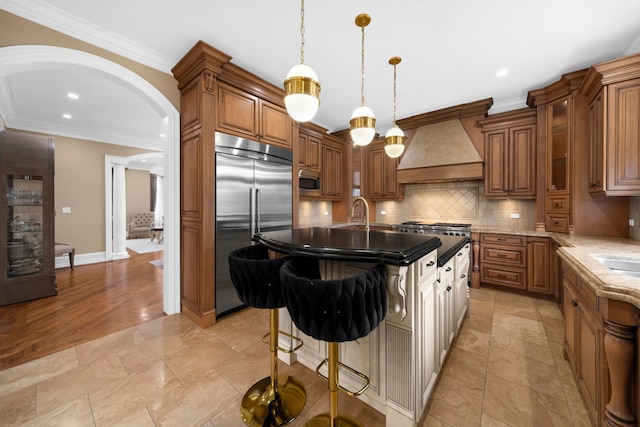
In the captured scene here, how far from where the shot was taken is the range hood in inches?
150

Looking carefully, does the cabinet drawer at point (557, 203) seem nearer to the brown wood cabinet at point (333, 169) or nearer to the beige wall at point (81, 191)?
the brown wood cabinet at point (333, 169)

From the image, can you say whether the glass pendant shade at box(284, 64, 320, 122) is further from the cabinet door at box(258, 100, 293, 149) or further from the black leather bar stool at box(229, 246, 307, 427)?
the cabinet door at box(258, 100, 293, 149)

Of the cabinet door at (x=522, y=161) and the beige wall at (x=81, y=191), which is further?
the beige wall at (x=81, y=191)

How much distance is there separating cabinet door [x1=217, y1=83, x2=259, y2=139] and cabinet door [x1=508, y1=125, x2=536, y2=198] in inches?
144

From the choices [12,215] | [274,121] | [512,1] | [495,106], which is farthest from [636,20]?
[12,215]

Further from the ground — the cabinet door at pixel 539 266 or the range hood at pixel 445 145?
the range hood at pixel 445 145

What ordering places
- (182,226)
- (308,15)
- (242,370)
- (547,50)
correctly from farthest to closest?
(182,226), (547,50), (308,15), (242,370)

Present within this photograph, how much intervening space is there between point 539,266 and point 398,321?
3.11 meters

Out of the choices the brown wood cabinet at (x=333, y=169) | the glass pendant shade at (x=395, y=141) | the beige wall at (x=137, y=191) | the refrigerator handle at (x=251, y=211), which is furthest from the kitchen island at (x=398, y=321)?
the beige wall at (x=137, y=191)

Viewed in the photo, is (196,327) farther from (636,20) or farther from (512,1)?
(636,20)

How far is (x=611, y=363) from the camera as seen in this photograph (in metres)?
1.09

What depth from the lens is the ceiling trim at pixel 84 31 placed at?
190 cm

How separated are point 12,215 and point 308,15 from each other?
4433mm

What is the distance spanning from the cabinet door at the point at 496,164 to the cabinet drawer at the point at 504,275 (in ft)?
3.54
